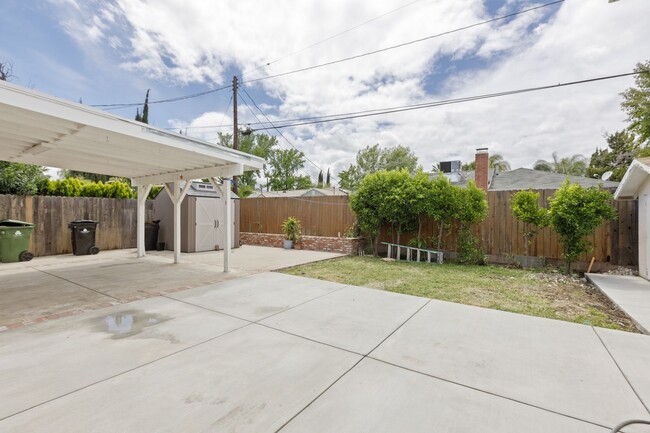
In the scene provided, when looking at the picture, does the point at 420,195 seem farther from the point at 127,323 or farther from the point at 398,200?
the point at 127,323

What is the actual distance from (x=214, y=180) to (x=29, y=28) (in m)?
7.56

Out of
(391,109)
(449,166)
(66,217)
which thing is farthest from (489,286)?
(449,166)

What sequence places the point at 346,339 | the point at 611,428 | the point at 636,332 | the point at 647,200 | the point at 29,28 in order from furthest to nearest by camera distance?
the point at 29,28, the point at 647,200, the point at 636,332, the point at 346,339, the point at 611,428

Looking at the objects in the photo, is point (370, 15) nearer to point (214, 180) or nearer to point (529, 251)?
point (214, 180)

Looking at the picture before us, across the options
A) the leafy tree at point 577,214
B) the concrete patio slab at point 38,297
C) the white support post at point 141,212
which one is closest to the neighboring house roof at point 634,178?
the leafy tree at point 577,214

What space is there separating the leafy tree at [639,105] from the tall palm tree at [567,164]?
15180mm

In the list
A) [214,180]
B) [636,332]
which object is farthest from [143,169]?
[636,332]

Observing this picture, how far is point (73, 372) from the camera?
2.41 m

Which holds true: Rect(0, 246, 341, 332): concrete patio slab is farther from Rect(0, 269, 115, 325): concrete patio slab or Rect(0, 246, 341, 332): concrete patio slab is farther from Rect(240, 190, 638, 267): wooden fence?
Rect(240, 190, 638, 267): wooden fence

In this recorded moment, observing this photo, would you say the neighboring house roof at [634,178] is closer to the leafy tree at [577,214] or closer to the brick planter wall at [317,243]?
the leafy tree at [577,214]

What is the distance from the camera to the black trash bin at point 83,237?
28.9ft

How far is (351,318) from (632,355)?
9.07 feet

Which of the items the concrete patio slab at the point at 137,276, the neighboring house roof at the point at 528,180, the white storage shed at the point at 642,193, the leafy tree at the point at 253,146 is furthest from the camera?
the leafy tree at the point at 253,146

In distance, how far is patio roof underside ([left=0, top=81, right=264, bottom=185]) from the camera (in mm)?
3664
